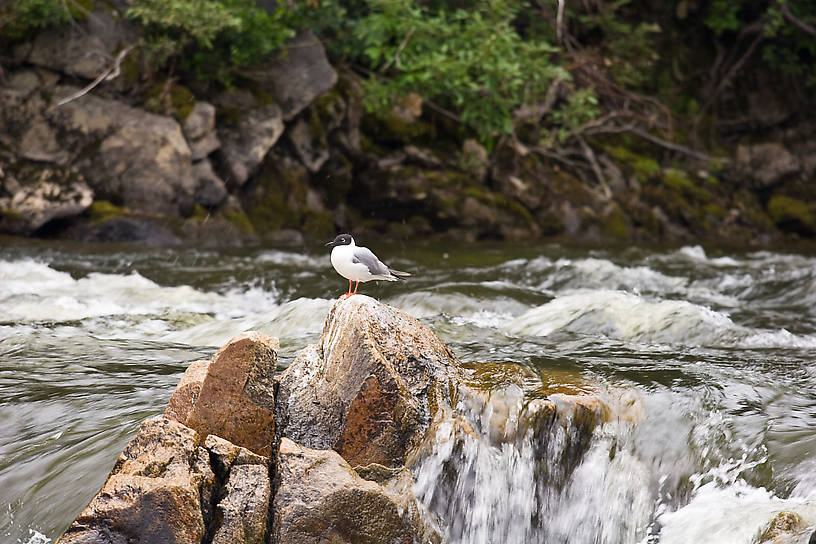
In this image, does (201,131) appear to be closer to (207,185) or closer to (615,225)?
(207,185)

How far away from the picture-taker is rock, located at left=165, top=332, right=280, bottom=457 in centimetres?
377

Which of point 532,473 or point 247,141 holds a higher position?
point 532,473

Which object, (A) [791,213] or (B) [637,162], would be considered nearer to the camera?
(B) [637,162]

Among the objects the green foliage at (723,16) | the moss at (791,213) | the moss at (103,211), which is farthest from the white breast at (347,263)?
the green foliage at (723,16)

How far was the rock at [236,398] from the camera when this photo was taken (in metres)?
3.77

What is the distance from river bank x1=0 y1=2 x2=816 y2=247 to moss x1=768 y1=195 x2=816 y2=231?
39 millimetres

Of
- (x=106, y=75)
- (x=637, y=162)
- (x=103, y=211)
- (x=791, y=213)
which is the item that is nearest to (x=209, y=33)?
(x=106, y=75)

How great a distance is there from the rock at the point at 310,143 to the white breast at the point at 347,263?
8071mm

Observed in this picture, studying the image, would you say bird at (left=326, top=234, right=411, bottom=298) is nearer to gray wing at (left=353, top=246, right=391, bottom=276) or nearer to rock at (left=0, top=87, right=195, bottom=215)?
gray wing at (left=353, top=246, right=391, bottom=276)

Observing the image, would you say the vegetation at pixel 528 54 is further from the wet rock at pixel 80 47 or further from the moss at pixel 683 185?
the moss at pixel 683 185

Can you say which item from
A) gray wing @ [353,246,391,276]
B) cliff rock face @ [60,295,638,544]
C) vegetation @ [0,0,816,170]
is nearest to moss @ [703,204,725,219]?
vegetation @ [0,0,816,170]

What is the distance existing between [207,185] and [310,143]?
2.04 metres

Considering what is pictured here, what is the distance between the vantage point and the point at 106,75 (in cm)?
1153

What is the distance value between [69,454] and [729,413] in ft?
11.4
